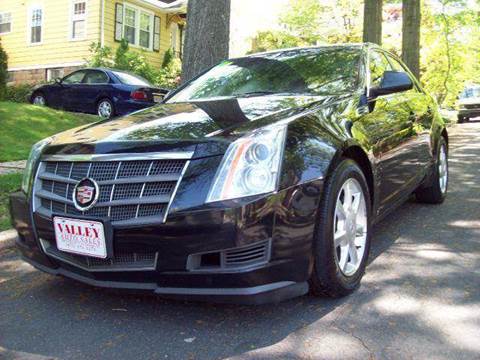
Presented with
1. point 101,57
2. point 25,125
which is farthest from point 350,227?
point 101,57

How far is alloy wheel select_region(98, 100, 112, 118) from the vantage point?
12797 mm

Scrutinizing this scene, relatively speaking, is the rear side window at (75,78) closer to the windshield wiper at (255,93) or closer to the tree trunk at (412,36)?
the tree trunk at (412,36)

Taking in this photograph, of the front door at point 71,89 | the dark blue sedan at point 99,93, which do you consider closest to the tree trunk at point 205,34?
the dark blue sedan at point 99,93

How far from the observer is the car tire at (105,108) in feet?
41.8

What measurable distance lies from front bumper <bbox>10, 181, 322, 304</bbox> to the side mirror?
4.85 ft

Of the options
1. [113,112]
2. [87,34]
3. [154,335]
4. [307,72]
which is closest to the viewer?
[154,335]

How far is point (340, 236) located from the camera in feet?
10.7

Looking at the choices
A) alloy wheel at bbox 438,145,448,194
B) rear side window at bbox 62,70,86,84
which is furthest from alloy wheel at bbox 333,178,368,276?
rear side window at bbox 62,70,86,84

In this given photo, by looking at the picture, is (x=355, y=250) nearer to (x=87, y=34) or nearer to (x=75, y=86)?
(x=75, y=86)

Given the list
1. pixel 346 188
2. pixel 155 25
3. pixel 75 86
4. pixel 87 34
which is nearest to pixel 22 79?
pixel 87 34

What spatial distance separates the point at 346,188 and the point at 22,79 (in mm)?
21254

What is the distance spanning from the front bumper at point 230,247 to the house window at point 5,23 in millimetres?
22593

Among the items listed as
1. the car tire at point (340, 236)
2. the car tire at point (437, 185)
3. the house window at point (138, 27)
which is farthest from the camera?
the house window at point (138, 27)

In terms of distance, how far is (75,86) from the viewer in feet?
45.0
